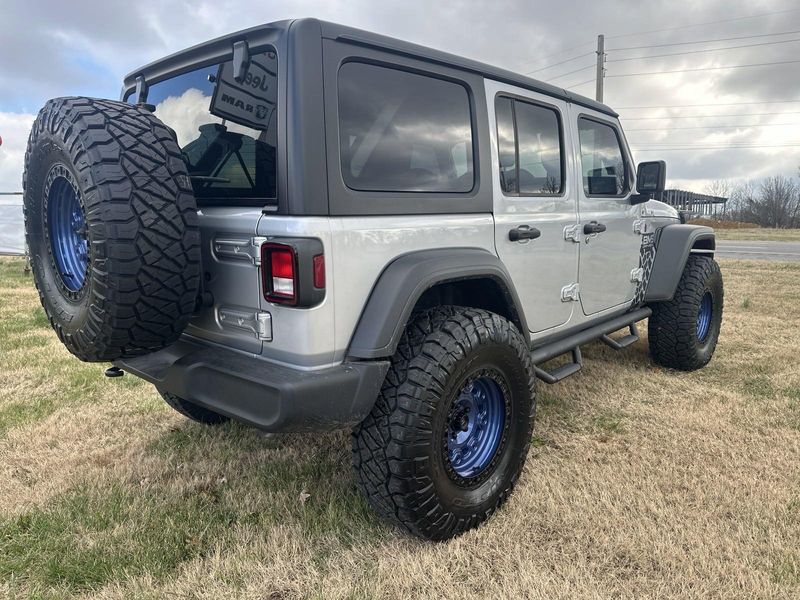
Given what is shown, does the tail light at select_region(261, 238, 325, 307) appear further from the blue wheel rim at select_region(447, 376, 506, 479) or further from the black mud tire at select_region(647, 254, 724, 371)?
the black mud tire at select_region(647, 254, 724, 371)

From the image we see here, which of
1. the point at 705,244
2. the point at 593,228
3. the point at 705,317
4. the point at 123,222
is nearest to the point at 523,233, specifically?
the point at 593,228

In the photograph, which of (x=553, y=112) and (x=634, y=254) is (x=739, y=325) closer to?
(x=634, y=254)

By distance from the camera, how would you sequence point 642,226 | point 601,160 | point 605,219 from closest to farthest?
1. point 605,219
2. point 601,160
3. point 642,226

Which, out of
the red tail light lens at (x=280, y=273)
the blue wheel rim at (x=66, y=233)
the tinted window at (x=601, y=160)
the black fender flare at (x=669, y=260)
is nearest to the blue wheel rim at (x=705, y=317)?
the black fender flare at (x=669, y=260)

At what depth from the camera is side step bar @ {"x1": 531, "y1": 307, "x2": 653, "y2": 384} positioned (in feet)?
9.95

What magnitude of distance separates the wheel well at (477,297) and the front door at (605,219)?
880 mm

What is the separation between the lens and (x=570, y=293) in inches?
128

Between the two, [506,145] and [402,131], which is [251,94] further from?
[506,145]

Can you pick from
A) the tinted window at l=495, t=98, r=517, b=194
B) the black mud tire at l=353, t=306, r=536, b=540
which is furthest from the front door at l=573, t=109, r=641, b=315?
the black mud tire at l=353, t=306, r=536, b=540

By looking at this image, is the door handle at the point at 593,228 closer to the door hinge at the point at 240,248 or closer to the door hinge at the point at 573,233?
the door hinge at the point at 573,233

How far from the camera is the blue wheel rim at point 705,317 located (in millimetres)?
4754

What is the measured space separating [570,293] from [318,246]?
1856mm

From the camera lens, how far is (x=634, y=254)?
3945mm

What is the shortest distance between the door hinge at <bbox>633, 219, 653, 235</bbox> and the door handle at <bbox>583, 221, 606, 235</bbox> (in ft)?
2.02
